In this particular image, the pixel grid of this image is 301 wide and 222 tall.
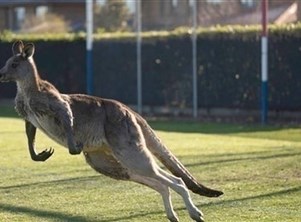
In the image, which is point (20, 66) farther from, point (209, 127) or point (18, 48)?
point (209, 127)

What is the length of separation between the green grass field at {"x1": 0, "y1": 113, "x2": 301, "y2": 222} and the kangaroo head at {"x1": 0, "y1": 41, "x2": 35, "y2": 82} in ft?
5.87

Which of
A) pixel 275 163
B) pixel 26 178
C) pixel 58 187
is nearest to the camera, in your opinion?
pixel 58 187

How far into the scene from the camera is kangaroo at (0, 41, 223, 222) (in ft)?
34.5

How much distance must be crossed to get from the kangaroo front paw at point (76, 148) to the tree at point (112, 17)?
23606 millimetres

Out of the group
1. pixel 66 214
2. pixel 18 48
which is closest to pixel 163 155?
pixel 66 214

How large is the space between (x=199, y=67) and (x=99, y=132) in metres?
19.7

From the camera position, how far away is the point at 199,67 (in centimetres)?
3022

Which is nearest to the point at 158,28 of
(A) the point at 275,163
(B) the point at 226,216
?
(A) the point at 275,163

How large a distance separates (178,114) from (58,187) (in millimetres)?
17057

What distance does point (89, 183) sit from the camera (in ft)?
48.0

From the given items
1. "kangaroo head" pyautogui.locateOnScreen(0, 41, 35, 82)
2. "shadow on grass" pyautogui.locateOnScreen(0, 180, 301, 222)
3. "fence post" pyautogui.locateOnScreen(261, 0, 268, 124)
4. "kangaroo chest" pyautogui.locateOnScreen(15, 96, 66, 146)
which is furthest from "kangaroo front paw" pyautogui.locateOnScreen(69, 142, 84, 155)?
"fence post" pyautogui.locateOnScreen(261, 0, 268, 124)

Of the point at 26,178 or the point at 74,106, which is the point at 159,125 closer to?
the point at 26,178

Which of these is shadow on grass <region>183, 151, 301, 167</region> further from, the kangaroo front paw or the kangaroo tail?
the kangaroo front paw

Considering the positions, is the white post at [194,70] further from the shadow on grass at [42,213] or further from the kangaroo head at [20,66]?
the kangaroo head at [20,66]
